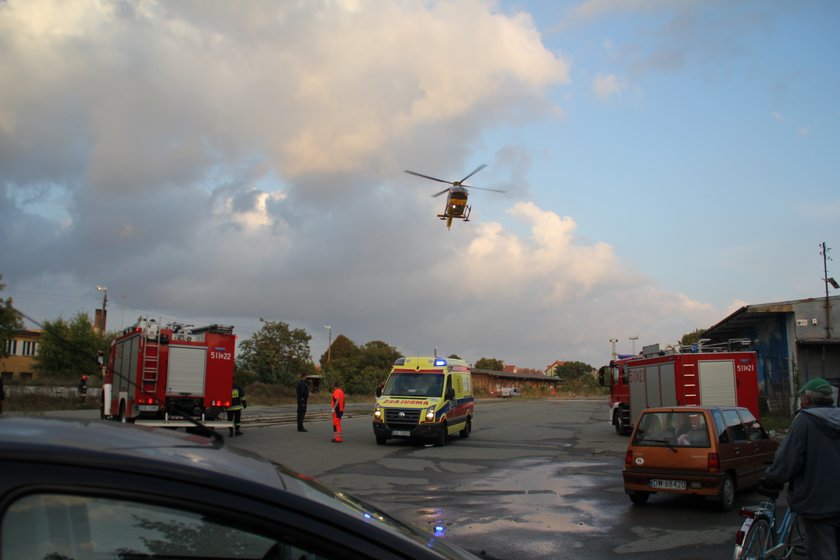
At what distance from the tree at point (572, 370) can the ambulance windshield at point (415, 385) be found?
13485 cm

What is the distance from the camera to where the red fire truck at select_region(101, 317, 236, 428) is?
1886 centimetres

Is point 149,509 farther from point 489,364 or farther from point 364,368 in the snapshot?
point 489,364

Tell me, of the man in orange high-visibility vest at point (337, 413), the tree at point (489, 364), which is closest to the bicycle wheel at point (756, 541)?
the man in orange high-visibility vest at point (337, 413)

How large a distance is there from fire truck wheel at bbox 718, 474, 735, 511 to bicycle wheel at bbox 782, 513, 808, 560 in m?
2.00

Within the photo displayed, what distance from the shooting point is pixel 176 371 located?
760 inches

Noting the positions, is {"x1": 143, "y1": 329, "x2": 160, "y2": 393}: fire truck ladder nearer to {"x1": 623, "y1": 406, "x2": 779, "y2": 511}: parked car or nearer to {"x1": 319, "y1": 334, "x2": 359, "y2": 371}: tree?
{"x1": 623, "y1": 406, "x2": 779, "y2": 511}: parked car

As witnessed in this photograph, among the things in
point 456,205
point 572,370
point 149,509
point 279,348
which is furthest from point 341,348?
point 149,509

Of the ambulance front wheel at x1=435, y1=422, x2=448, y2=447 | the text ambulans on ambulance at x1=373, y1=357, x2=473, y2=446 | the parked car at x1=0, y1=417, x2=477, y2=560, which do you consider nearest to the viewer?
the parked car at x1=0, y1=417, x2=477, y2=560

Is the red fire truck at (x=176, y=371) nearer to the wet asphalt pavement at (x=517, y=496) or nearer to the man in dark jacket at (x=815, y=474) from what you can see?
the wet asphalt pavement at (x=517, y=496)

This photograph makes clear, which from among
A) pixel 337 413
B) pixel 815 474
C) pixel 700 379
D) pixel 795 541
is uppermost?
pixel 700 379

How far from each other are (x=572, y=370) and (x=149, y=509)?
16088 centimetres

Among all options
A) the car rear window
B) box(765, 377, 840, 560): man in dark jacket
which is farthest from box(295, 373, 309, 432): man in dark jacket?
box(765, 377, 840, 560): man in dark jacket

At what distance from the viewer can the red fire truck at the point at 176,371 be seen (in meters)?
18.9

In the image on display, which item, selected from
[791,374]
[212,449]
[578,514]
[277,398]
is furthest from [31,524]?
[277,398]
